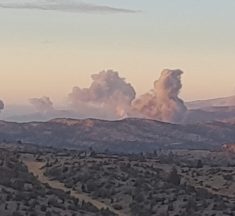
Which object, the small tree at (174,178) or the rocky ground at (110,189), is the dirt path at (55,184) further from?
the small tree at (174,178)

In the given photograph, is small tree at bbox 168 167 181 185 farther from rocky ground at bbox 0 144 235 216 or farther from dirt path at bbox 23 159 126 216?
dirt path at bbox 23 159 126 216

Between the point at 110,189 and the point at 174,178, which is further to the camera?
the point at 174,178

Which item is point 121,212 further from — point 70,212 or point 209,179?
point 209,179

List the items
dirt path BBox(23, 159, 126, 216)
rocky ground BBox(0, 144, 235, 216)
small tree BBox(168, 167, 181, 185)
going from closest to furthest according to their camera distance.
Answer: rocky ground BBox(0, 144, 235, 216)
dirt path BBox(23, 159, 126, 216)
small tree BBox(168, 167, 181, 185)

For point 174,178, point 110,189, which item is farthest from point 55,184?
point 174,178

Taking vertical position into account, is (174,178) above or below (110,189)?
above

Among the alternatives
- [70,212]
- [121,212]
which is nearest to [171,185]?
[121,212]

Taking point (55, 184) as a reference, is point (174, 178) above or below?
above

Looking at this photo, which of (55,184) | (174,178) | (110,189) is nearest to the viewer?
(110,189)

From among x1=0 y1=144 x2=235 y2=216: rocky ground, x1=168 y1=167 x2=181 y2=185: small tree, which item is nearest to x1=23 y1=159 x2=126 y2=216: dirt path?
x1=0 y1=144 x2=235 y2=216: rocky ground

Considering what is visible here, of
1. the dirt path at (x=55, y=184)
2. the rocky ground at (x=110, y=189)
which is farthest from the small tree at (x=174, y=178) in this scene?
the dirt path at (x=55, y=184)

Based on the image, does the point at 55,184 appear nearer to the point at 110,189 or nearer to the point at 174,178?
the point at 110,189

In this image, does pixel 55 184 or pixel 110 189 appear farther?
pixel 55 184

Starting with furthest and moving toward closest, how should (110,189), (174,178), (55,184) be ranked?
(174,178)
(55,184)
(110,189)
